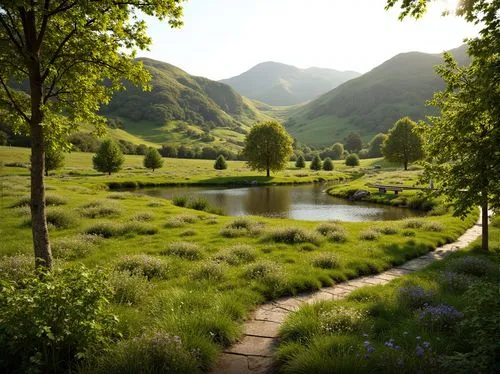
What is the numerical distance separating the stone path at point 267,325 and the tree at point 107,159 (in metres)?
80.5

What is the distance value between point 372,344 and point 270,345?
2.53 meters

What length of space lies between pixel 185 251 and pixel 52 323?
9387mm

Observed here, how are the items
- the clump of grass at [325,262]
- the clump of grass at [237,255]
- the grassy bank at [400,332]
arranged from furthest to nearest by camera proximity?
the clump of grass at [237,255] → the clump of grass at [325,262] → the grassy bank at [400,332]

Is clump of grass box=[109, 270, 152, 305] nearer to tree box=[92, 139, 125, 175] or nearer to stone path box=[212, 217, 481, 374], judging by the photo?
stone path box=[212, 217, 481, 374]

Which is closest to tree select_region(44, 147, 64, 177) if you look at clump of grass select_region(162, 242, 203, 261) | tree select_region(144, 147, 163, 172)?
tree select_region(144, 147, 163, 172)

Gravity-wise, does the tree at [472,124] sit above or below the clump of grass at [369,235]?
above

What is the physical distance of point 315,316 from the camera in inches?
348

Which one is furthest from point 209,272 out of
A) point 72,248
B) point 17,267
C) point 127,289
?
point 72,248

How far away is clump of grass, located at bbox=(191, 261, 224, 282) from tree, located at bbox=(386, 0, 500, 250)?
9.56 m

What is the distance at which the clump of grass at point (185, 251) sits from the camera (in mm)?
15566

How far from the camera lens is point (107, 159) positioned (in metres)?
82.6

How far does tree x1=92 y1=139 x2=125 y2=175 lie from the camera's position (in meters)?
82.4

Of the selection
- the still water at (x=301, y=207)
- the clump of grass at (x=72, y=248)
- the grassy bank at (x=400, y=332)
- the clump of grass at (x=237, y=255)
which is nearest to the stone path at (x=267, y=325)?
the grassy bank at (x=400, y=332)

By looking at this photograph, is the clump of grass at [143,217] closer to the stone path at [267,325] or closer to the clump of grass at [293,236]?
the clump of grass at [293,236]
